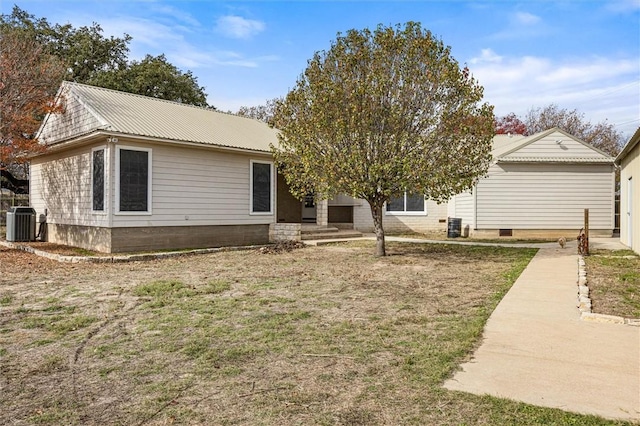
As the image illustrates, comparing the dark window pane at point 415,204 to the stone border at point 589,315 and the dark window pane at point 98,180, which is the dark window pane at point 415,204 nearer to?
the dark window pane at point 98,180

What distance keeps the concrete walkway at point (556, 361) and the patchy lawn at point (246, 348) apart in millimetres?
198

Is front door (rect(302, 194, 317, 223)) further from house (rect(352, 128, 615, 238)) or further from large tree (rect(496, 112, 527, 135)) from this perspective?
large tree (rect(496, 112, 527, 135))

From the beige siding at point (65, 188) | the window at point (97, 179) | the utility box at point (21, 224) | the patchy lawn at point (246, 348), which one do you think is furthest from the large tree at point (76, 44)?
the patchy lawn at point (246, 348)

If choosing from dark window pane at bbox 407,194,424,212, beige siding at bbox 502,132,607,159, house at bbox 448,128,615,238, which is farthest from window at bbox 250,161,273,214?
beige siding at bbox 502,132,607,159

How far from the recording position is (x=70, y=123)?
1324cm

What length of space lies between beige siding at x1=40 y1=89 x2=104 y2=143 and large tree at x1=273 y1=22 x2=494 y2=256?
5982 millimetres

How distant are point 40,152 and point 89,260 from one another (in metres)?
5.07

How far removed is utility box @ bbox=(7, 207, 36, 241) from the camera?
1350 cm

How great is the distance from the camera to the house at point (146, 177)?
37.9ft

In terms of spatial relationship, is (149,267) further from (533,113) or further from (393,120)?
(533,113)

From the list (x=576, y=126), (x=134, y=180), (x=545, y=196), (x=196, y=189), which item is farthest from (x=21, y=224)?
(x=576, y=126)

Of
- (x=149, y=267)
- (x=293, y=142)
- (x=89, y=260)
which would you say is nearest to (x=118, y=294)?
(x=149, y=267)

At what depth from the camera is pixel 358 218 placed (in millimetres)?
19656

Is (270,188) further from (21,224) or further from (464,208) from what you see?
(464,208)
